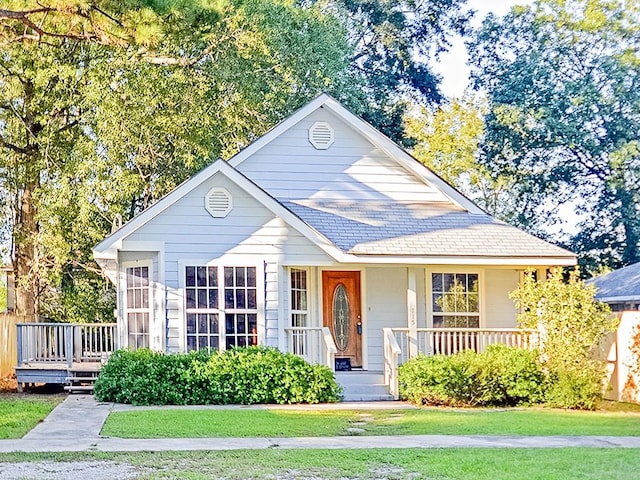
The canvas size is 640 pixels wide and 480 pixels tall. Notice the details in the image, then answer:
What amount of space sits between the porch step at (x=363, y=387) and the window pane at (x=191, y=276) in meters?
3.29

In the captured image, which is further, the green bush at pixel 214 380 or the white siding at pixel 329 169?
the white siding at pixel 329 169

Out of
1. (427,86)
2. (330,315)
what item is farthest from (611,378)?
(427,86)

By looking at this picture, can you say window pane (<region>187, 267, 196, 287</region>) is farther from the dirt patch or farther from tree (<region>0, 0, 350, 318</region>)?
the dirt patch

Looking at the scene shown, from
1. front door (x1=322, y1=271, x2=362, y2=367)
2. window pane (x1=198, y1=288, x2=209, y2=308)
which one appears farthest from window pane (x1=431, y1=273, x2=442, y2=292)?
window pane (x1=198, y1=288, x2=209, y2=308)

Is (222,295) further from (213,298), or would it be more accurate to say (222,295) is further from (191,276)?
(191,276)

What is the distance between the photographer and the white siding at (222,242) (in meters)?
15.5

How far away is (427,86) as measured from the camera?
38.2 meters

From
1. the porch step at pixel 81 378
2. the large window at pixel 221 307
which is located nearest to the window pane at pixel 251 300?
the large window at pixel 221 307

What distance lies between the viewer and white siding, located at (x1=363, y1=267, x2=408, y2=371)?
55.2 ft

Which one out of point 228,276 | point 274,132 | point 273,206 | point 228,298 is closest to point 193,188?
point 273,206

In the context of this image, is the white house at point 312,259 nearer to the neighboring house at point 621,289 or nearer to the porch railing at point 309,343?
the porch railing at point 309,343

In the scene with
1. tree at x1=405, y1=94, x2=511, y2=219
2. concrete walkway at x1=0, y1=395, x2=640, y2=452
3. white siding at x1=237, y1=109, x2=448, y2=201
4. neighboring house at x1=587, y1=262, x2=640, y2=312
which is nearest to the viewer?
concrete walkway at x1=0, y1=395, x2=640, y2=452

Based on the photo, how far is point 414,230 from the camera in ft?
54.6

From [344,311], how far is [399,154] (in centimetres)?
360
